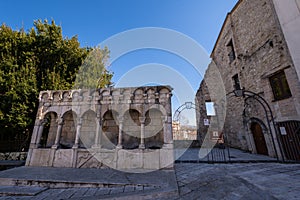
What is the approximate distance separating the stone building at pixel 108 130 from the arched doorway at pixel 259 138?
6038mm

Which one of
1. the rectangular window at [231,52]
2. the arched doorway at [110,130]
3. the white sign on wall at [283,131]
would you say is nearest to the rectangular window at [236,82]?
the rectangular window at [231,52]

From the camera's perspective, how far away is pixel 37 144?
17.7 ft

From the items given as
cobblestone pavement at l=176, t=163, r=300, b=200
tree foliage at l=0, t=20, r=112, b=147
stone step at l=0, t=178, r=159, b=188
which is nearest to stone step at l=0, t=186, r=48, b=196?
stone step at l=0, t=178, r=159, b=188

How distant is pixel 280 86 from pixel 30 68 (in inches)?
534

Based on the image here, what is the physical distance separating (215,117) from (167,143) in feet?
29.4

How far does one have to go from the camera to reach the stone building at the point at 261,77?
538 cm

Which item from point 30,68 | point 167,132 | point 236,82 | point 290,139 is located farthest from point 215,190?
point 30,68

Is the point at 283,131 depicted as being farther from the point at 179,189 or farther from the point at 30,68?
the point at 30,68

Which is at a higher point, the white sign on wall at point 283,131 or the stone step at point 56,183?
the white sign on wall at point 283,131

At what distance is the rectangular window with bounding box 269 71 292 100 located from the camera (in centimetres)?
590

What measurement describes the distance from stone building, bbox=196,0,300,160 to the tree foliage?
10517 millimetres

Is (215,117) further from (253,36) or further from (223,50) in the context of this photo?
(253,36)

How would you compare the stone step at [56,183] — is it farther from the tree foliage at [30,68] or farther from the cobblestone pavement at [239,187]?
the tree foliage at [30,68]

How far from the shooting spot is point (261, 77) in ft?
23.0
